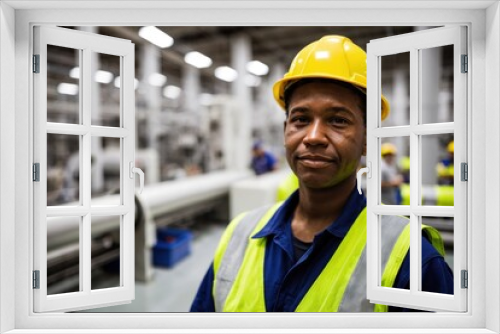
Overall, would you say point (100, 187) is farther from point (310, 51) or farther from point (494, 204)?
point (494, 204)

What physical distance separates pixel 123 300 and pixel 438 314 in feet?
4.39

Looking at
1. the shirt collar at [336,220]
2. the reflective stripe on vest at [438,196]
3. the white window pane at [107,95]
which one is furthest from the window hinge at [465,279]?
the white window pane at [107,95]

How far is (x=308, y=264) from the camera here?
149 cm

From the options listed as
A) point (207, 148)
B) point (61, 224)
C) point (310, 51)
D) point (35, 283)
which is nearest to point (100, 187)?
point (207, 148)

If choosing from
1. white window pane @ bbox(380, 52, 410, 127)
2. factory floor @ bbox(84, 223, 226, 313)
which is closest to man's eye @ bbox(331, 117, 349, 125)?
factory floor @ bbox(84, 223, 226, 313)

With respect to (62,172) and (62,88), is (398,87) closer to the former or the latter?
(62,88)

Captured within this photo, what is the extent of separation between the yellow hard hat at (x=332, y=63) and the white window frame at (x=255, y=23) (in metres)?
0.10

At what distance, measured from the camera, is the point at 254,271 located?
1.57m

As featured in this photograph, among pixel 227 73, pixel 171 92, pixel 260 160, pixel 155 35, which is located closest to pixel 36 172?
pixel 155 35

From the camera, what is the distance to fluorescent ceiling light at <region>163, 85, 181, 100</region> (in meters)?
12.8

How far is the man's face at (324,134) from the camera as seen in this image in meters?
1.44

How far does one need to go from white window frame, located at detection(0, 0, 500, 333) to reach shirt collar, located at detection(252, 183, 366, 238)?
0.35 meters

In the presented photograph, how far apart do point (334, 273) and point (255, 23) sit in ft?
3.62

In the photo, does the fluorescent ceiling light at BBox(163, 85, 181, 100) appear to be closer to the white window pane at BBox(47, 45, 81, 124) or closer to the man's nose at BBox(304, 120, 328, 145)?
the white window pane at BBox(47, 45, 81, 124)
